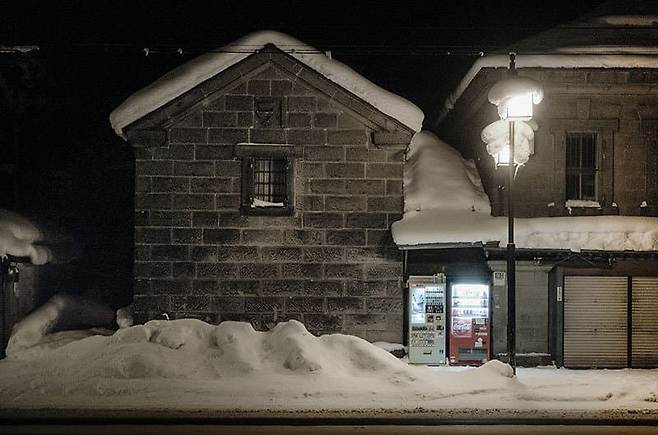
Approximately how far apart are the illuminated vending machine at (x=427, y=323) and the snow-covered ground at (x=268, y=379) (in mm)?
615

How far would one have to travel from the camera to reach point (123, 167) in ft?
77.3

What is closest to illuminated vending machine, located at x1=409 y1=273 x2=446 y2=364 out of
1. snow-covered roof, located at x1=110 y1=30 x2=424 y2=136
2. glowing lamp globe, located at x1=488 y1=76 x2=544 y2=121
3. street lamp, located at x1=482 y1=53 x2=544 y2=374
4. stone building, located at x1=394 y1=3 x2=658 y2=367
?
stone building, located at x1=394 y1=3 x2=658 y2=367

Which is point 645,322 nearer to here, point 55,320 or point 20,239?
point 55,320

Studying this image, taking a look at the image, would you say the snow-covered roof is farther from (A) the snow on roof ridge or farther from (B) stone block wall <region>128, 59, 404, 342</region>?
(A) the snow on roof ridge

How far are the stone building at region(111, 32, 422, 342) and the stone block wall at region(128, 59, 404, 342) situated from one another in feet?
0.09

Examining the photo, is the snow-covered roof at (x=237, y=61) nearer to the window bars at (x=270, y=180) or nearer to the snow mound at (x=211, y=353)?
the window bars at (x=270, y=180)

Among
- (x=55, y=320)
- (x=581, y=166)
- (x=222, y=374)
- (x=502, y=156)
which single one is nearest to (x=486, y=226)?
(x=502, y=156)

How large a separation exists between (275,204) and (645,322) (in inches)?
418

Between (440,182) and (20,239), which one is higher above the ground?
(440,182)

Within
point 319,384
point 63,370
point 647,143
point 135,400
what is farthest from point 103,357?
point 647,143

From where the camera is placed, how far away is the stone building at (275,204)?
18141mm

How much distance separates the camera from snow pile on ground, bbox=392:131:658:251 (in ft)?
56.3

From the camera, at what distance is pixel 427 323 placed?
57.5 ft

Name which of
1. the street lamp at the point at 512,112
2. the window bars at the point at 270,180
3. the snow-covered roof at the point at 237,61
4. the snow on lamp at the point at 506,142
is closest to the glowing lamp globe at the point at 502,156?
the snow on lamp at the point at 506,142
